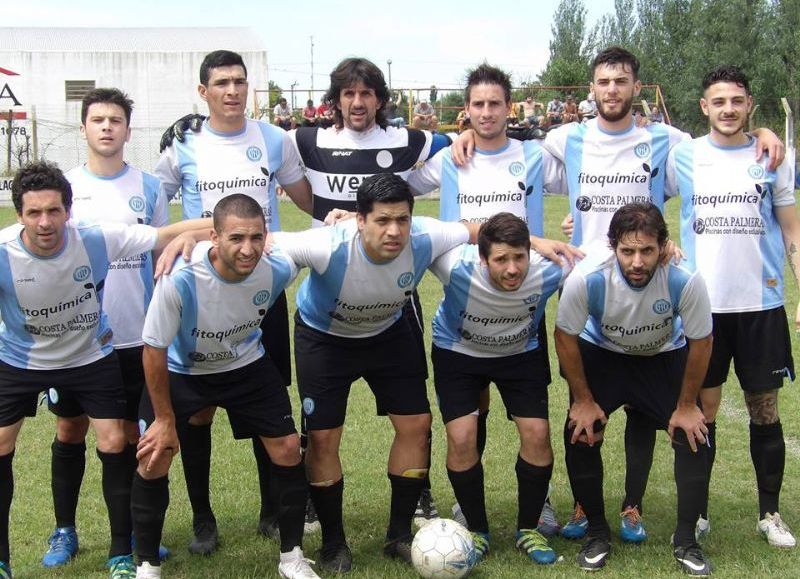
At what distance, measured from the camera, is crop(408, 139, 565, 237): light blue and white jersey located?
5160 mm

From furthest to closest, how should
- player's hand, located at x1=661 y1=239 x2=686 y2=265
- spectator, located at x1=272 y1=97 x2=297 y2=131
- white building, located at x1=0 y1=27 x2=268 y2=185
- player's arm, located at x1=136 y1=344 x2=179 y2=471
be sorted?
white building, located at x1=0 y1=27 x2=268 y2=185 → spectator, located at x1=272 y1=97 x2=297 y2=131 → player's hand, located at x1=661 y1=239 x2=686 y2=265 → player's arm, located at x1=136 y1=344 x2=179 y2=471

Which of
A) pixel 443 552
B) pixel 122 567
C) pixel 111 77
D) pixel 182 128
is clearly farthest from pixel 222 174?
pixel 111 77

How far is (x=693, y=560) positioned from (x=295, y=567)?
180 centimetres

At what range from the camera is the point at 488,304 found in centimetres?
472

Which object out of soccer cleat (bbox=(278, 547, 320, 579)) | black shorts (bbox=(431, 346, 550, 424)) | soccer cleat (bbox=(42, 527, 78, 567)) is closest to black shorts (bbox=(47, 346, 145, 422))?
soccer cleat (bbox=(42, 527, 78, 567))

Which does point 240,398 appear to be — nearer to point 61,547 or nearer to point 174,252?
point 174,252

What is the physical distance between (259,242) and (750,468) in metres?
3.45

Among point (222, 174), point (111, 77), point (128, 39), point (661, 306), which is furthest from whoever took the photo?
point (128, 39)

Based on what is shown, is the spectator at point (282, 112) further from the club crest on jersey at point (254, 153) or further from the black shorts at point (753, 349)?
the black shorts at point (753, 349)

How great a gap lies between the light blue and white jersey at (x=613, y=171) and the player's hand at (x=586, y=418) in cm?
87

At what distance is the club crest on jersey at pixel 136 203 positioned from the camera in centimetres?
499

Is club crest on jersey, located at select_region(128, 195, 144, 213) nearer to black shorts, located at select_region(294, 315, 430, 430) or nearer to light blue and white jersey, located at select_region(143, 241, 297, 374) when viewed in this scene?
light blue and white jersey, located at select_region(143, 241, 297, 374)

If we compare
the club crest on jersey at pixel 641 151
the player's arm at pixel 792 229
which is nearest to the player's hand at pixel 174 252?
the club crest on jersey at pixel 641 151

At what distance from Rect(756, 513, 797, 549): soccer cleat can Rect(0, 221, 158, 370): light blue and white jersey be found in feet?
10.8
